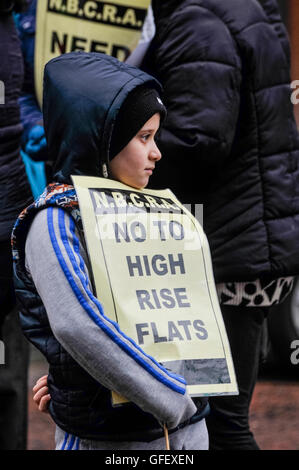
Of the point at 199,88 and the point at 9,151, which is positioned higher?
the point at 199,88

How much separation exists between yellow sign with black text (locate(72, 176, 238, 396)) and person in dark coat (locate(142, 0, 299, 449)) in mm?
857

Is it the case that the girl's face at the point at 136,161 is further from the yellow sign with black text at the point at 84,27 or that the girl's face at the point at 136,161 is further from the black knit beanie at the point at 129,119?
the yellow sign with black text at the point at 84,27

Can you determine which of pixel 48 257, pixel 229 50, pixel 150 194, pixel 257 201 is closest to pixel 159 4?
pixel 229 50

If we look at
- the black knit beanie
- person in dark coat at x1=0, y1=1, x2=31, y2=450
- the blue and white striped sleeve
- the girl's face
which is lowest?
person in dark coat at x1=0, y1=1, x2=31, y2=450

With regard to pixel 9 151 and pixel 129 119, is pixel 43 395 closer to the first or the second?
pixel 129 119

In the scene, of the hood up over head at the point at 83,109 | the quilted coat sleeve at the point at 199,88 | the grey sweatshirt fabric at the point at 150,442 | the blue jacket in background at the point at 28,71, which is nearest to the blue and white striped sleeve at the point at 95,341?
the grey sweatshirt fabric at the point at 150,442

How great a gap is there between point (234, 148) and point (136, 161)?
40.3 inches

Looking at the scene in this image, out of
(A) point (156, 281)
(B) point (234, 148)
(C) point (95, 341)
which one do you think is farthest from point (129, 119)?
(B) point (234, 148)

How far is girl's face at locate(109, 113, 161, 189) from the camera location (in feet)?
8.64

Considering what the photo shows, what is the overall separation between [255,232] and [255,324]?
1.23 feet

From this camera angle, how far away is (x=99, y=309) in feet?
7.65

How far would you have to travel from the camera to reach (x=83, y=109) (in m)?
2.54

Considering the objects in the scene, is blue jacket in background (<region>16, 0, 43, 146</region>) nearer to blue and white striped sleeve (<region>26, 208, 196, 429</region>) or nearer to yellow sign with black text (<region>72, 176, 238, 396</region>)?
yellow sign with black text (<region>72, 176, 238, 396</region>)

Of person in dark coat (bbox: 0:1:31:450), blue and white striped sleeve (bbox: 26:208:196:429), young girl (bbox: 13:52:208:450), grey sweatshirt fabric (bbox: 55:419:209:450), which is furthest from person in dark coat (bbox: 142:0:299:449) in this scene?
blue and white striped sleeve (bbox: 26:208:196:429)
